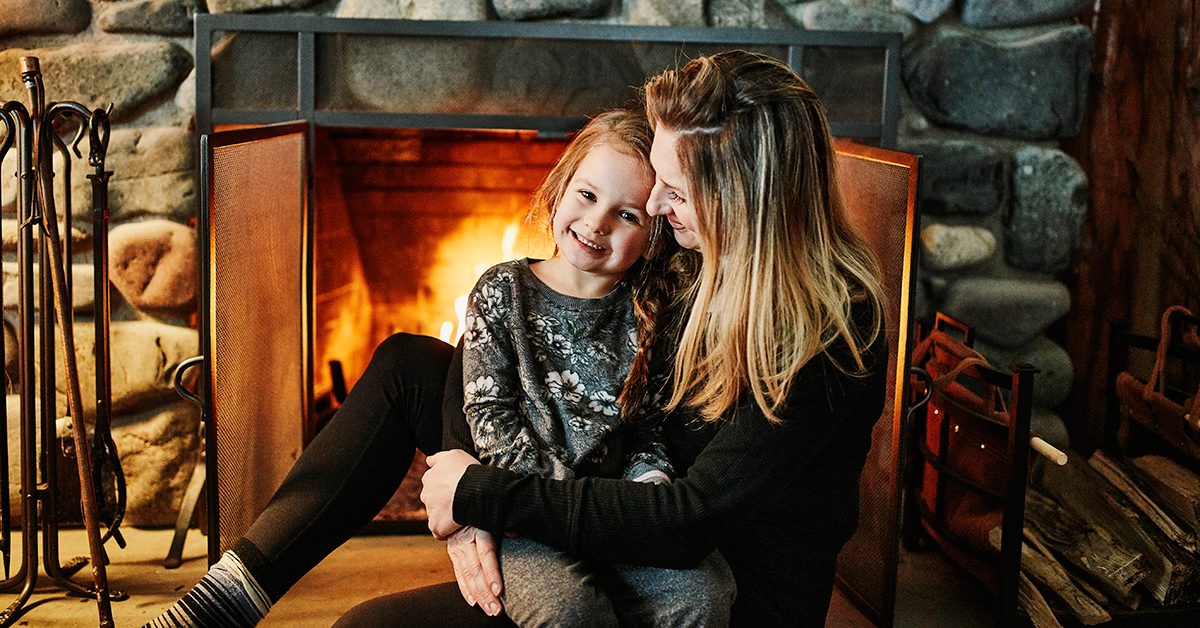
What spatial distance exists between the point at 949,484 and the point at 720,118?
3.68 ft

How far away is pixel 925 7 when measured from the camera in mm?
1887

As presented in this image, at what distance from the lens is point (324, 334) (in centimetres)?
213

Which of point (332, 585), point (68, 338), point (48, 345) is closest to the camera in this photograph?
point (68, 338)

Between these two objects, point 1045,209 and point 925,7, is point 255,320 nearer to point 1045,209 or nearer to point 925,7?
point 925,7

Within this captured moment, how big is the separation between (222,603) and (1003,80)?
5.58ft

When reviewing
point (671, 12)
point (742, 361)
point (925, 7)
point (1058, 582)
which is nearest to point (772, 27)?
point (671, 12)

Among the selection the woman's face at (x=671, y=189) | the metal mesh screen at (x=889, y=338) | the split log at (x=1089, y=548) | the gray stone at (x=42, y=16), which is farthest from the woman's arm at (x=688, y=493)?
the gray stone at (x=42, y=16)

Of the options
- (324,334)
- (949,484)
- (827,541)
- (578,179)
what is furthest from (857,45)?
(324,334)

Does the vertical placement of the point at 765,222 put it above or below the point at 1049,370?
above

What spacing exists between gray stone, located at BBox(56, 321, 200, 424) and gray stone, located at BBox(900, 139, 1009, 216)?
1.55m

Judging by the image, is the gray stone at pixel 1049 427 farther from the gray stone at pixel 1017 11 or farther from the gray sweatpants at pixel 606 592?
the gray sweatpants at pixel 606 592

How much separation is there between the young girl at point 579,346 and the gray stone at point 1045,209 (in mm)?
951

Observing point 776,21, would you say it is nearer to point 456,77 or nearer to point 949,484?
point 456,77

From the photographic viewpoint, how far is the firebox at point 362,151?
5.01ft
